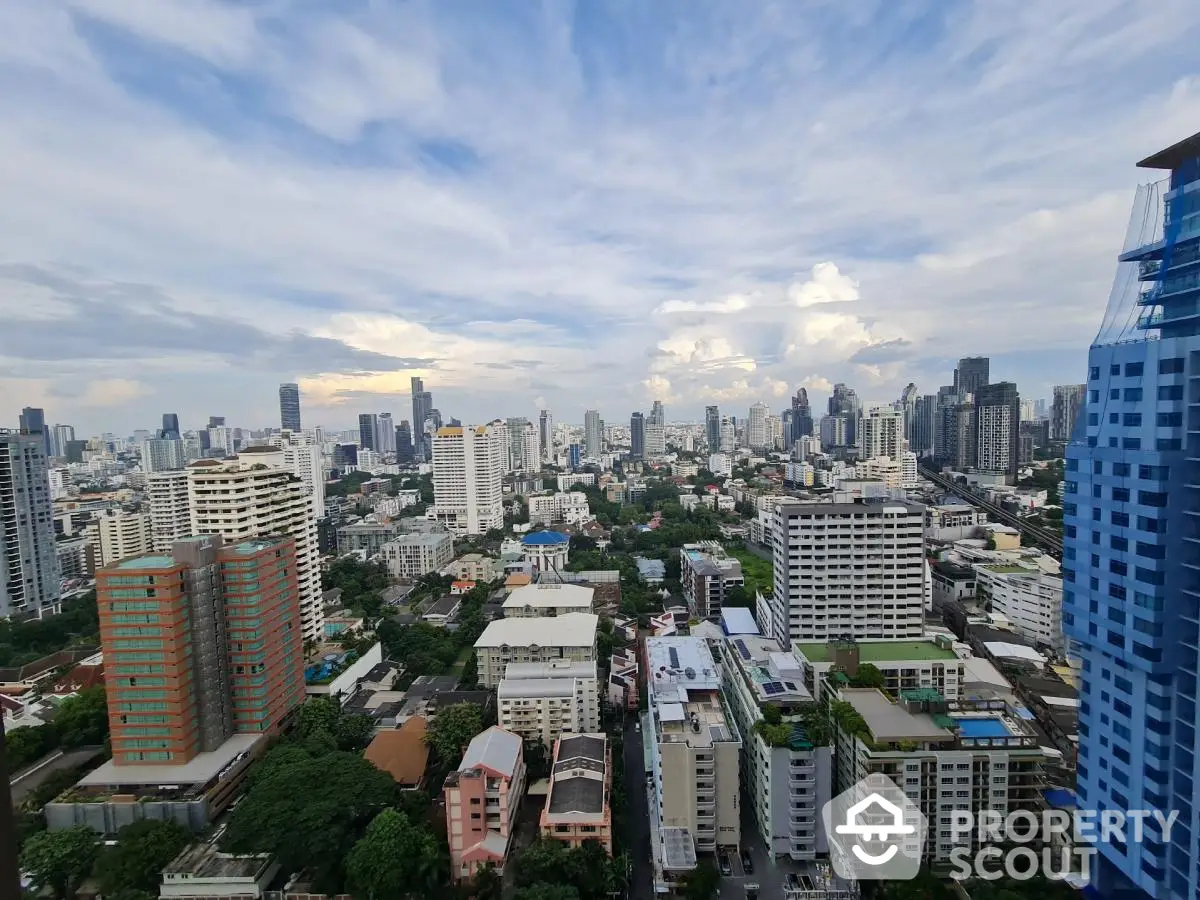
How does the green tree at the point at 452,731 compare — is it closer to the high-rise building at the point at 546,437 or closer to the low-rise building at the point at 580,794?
the low-rise building at the point at 580,794

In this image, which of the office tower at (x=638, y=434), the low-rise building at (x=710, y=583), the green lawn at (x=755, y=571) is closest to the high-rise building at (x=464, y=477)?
the green lawn at (x=755, y=571)

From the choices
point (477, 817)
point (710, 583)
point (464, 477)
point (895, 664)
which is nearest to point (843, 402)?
point (464, 477)

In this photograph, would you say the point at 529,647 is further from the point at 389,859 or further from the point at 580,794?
the point at 389,859

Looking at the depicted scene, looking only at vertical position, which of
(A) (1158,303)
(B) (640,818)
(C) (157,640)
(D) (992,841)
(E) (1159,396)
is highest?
(A) (1158,303)

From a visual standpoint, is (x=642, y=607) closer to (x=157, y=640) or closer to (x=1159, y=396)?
(x=157, y=640)

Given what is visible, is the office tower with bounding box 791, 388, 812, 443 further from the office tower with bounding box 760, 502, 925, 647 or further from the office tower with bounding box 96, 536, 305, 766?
the office tower with bounding box 96, 536, 305, 766

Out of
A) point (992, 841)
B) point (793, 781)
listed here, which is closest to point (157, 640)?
point (793, 781)
